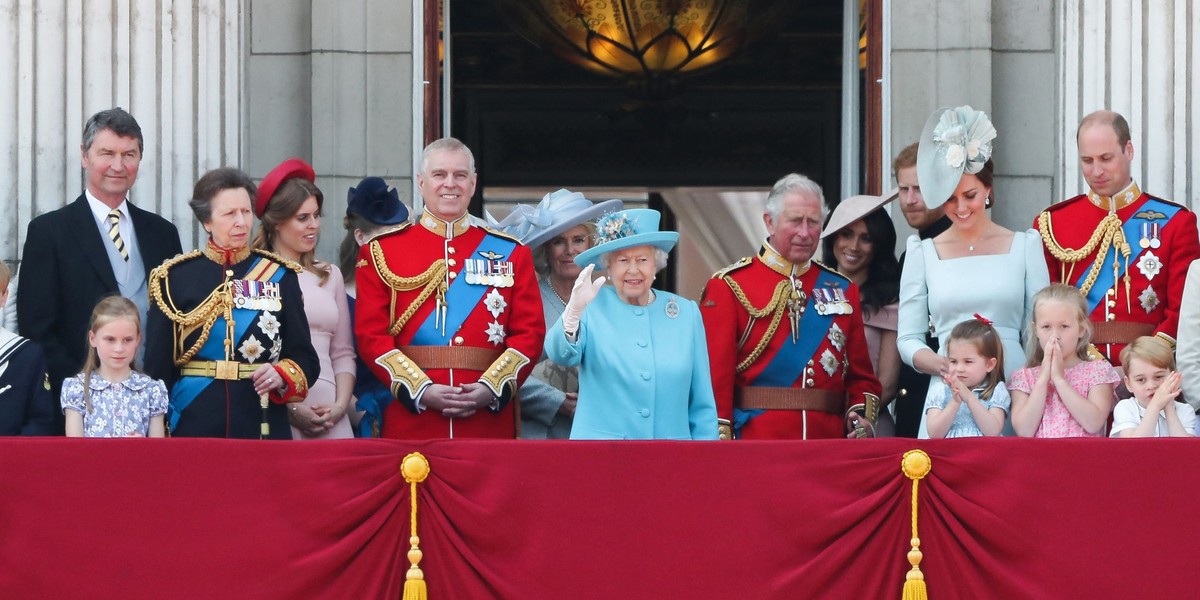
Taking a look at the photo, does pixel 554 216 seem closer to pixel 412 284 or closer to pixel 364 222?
pixel 364 222

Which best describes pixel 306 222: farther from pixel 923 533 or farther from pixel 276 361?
pixel 923 533

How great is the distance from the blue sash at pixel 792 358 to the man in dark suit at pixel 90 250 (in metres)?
2.15

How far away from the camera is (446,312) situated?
6984 millimetres

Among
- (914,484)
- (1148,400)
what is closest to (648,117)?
(1148,400)

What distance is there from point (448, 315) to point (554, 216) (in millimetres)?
891

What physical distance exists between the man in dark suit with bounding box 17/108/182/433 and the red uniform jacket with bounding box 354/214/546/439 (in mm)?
890

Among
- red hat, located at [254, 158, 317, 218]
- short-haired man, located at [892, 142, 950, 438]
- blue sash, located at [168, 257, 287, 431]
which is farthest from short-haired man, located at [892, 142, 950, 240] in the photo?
blue sash, located at [168, 257, 287, 431]

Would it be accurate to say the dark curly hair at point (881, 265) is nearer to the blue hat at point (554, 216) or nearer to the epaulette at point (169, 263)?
the blue hat at point (554, 216)

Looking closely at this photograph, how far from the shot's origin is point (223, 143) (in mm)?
8500

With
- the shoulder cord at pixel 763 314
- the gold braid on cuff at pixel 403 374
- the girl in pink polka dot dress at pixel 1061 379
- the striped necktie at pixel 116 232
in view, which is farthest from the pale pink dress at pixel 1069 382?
the striped necktie at pixel 116 232

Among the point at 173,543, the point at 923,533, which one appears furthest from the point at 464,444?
the point at 923,533

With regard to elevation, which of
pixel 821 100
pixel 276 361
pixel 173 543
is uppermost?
pixel 821 100

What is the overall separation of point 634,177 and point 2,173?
22.0 ft

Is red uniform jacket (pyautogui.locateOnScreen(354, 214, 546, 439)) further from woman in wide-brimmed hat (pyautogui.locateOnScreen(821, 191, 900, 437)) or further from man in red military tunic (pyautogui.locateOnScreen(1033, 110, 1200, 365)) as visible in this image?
man in red military tunic (pyautogui.locateOnScreen(1033, 110, 1200, 365))
